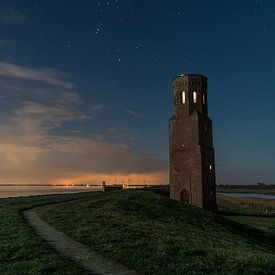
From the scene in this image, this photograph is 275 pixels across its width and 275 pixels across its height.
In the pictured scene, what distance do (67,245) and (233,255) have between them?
21.9 ft

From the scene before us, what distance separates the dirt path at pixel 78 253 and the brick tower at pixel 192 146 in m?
31.6

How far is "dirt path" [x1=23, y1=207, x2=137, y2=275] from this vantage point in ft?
38.3

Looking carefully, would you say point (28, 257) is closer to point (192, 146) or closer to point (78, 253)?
point (78, 253)

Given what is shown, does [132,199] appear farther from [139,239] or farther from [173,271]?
[173,271]

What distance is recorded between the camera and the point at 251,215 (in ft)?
171

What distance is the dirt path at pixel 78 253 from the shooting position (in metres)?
11.7

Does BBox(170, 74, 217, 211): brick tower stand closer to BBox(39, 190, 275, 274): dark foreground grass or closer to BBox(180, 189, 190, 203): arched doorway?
BBox(180, 189, 190, 203): arched doorway

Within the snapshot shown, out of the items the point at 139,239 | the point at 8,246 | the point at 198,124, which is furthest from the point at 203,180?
the point at 8,246

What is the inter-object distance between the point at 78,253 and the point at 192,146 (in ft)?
123

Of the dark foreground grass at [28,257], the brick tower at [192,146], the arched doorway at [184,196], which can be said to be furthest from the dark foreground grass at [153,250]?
the arched doorway at [184,196]

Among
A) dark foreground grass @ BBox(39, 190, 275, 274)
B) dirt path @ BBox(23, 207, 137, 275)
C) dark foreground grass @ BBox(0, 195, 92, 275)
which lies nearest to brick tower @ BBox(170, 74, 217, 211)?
dark foreground grass @ BBox(39, 190, 275, 274)

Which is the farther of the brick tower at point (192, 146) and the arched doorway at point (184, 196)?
the arched doorway at point (184, 196)

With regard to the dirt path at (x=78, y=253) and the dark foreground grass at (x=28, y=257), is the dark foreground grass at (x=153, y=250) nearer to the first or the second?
the dirt path at (x=78, y=253)

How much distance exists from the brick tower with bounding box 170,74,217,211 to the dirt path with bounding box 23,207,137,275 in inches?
1244
